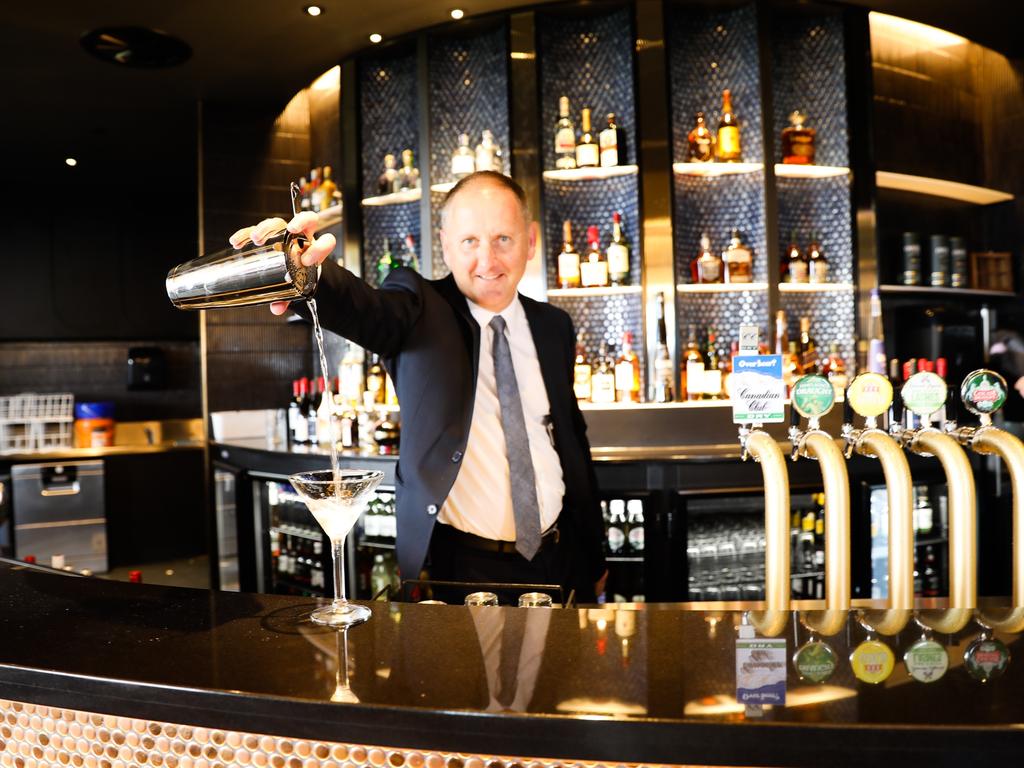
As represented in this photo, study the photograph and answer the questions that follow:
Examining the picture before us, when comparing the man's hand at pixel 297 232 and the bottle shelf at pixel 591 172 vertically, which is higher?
the bottle shelf at pixel 591 172

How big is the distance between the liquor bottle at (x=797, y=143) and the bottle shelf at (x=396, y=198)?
1781mm

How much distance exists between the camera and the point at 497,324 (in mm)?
1877

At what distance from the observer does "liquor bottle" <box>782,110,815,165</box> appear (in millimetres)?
3908

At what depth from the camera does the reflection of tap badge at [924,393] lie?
124cm

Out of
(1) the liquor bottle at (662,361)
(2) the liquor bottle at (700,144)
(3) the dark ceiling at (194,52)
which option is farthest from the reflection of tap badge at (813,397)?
(3) the dark ceiling at (194,52)

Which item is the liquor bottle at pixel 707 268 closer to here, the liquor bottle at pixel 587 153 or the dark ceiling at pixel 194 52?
the liquor bottle at pixel 587 153

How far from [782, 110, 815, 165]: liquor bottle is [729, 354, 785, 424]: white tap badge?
3.03 meters

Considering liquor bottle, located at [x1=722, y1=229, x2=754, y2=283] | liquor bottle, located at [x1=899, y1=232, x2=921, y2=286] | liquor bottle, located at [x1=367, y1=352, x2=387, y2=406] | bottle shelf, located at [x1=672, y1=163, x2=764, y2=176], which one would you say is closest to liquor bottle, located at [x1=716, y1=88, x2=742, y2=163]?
bottle shelf, located at [x1=672, y1=163, x2=764, y2=176]

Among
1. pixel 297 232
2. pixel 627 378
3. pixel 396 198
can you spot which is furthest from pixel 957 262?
pixel 297 232

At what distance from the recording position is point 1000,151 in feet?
15.1

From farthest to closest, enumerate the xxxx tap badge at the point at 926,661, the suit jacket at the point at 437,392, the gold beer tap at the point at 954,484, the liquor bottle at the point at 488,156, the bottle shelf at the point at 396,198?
the bottle shelf at the point at 396,198 < the liquor bottle at the point at 488,156 < the suit jacket at the point at 437,392 < the gold beer tap at the point at 954,484 < the xxxx tap badge at the point at 926,661

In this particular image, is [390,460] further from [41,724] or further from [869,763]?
[869,763]

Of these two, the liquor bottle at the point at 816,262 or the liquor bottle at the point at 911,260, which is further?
the liquor bottle at the point at 911,260

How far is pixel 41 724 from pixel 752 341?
1.01 m
